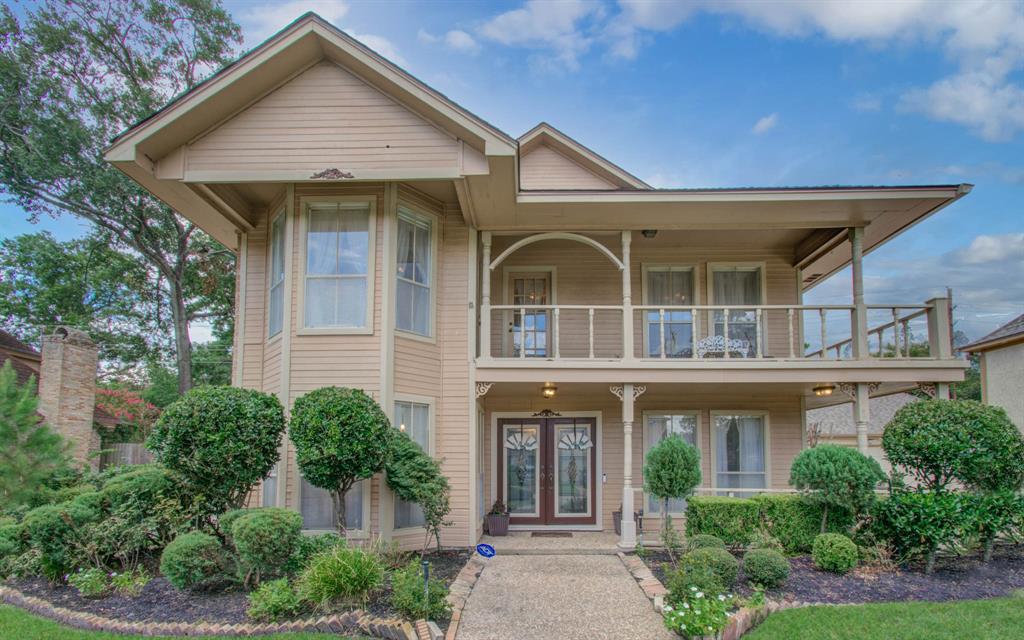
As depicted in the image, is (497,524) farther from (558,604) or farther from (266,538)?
(266,538)

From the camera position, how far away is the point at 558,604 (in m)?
6.93

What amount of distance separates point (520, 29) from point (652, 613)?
528 inches

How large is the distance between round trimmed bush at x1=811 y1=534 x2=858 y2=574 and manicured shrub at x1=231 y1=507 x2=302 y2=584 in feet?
20.6

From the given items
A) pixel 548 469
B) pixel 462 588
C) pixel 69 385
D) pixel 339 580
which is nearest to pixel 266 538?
pixel 339 580

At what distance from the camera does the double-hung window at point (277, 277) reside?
9.74 meters

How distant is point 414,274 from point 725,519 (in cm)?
590

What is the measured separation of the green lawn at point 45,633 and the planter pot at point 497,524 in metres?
5.62

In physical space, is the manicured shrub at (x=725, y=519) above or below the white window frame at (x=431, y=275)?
below

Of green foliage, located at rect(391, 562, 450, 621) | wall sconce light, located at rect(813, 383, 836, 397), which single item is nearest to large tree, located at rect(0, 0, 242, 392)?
green foliage, located at rect(391, 562, 450, 621)

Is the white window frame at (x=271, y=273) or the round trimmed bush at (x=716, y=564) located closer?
the round trimmed bush at (x=716, y=564)

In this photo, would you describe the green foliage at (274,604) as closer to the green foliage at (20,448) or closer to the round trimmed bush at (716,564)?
the round trimmed bush at (716,564)

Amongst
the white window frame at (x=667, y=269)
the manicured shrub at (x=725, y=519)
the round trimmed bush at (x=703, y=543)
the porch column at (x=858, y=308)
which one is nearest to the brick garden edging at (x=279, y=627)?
the round trimmed bush at (x=703, y=543)

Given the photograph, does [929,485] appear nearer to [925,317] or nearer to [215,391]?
[925,317]

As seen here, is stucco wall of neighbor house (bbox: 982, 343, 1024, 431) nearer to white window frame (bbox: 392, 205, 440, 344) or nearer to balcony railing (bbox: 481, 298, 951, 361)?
balcony railing (bbox: 481, 298, 951, 361)
